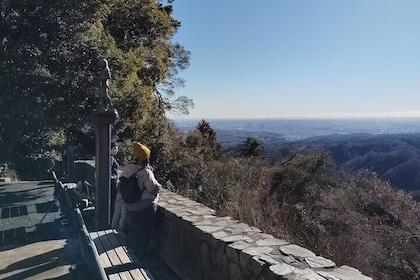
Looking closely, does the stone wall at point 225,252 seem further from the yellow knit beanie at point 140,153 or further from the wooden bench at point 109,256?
the yellow knit beanie at point 140,153

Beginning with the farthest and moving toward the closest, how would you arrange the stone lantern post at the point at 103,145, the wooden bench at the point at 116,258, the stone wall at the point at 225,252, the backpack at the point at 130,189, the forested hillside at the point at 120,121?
1. the forested hillside at the point at 120,121
2. the stone lantern post at the point at 103,145
3. the backpack at the point at 130,189
4. the wooden bench at the point at 116,258
5. the stone wall at the point at 225,252

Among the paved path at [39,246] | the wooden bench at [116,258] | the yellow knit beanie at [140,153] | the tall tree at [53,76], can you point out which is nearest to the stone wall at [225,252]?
the paved path at [39,246]

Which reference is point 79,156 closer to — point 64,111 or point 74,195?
point 64,111

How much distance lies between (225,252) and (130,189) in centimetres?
135

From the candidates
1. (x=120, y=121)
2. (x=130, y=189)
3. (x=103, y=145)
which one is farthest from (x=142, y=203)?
(x=120, y=121)

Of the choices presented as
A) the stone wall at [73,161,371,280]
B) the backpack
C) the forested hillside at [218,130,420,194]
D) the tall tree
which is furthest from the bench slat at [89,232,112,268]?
the forested hillside at [218,130,420,194]

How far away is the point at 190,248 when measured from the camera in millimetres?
3561

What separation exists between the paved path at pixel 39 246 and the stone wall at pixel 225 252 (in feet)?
1.09

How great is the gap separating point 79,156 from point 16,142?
1.95 meters

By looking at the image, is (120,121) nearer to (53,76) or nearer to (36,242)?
(53,76)

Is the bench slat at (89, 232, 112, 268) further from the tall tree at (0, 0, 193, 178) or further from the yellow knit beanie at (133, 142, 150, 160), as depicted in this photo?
the tall tree at (0, 0, 193, 178)

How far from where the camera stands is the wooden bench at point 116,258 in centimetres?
299

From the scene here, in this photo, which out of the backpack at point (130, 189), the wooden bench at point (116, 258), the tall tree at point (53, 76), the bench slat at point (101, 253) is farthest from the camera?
the tall tree at point (53, 76)

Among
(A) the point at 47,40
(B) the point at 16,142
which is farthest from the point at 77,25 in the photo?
(B) the point at 16,142
